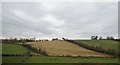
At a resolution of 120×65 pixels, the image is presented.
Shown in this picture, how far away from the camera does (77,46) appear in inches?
2079

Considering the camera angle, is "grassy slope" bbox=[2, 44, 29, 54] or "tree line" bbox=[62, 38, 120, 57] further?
"tree line" bbox=[62, 38, 120, 57]

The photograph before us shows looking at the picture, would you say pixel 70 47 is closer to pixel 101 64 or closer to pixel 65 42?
pixel 65 42

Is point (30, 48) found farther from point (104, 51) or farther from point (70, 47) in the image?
point (104, 51)

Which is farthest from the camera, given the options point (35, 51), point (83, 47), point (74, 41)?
point (74, 41)

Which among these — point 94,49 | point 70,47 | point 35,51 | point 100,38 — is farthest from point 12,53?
point 100,38

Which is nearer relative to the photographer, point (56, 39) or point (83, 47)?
point (83, 47)

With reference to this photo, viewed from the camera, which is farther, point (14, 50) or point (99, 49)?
point (99, 49)

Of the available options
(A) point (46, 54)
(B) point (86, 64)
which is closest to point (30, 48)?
(A) point (46, 54)

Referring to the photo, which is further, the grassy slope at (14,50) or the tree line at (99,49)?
the tree line at (99,49)

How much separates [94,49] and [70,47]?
5689mm

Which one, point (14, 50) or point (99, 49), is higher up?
point (14, 50)

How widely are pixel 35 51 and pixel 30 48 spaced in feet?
9.33

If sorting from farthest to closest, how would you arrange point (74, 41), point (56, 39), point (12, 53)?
point (56, 39)
point (74, 41)
point (12, 53)

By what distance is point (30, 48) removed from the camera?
4578 cm
